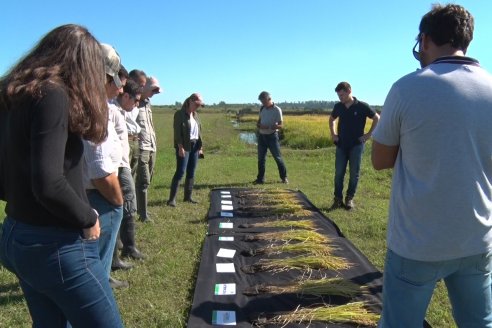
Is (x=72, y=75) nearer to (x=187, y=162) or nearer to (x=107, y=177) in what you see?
(x=107, y=177)

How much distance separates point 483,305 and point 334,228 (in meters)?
3.51

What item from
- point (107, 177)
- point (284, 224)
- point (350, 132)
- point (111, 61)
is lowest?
point (284, 224)

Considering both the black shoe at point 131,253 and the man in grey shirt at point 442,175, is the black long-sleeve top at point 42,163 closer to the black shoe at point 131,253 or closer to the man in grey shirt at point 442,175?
the man in grey shirt at point 442,175

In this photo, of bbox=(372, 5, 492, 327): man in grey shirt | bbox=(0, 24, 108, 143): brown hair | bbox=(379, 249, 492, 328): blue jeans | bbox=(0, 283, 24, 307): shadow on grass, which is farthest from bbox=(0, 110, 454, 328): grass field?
bbox=(0, 24, 108, 143): brown hair

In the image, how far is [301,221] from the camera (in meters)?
5.46

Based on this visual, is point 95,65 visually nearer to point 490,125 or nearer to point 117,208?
point 117,208

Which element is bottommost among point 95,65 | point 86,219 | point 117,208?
point 117,208

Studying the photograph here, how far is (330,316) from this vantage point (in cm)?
303

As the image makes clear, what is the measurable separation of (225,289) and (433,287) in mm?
2011

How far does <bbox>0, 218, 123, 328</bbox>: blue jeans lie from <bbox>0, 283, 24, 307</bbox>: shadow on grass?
7.19 ft

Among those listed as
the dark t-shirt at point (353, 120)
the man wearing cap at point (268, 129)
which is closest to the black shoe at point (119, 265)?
the dark t-shirt at point (353, 120)

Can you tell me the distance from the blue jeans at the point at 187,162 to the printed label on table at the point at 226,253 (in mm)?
2541

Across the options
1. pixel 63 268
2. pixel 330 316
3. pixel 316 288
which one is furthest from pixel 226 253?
pixel 63 268

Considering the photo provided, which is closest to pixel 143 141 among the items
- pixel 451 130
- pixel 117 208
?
pixel 117 208
